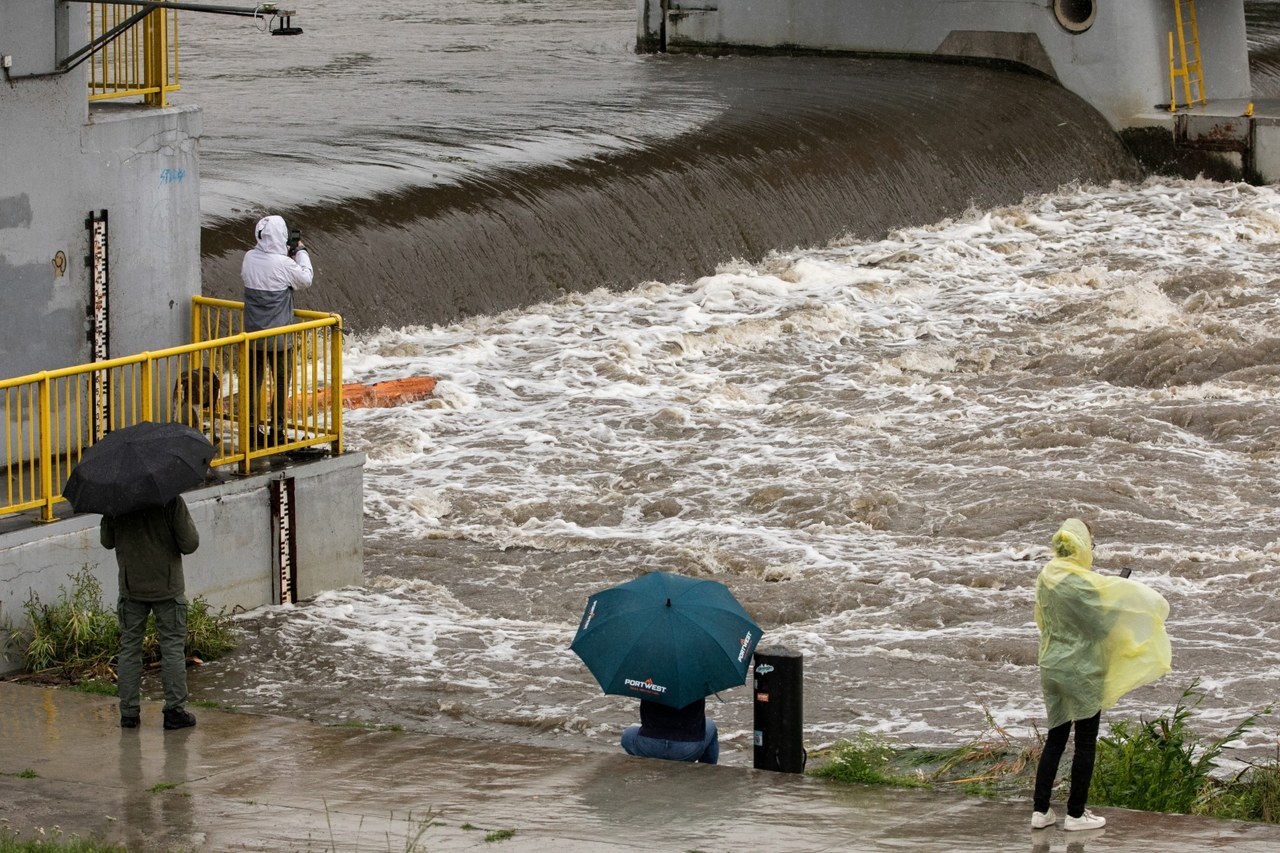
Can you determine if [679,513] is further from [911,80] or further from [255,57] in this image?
[255,57]

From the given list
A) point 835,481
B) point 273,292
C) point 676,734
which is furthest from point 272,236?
point 835,481

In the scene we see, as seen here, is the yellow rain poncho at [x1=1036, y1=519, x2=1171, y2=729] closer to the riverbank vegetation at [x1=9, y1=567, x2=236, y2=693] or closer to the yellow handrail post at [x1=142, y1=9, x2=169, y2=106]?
the riverbank vegetation at [x1=9, y1=567, x2=236, y2=693]

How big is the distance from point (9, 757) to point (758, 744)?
133 inches

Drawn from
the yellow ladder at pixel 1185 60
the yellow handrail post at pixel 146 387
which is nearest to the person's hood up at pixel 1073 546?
the yellow handrail post at pixel 146 387

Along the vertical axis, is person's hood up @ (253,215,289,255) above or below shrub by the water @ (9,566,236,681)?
above

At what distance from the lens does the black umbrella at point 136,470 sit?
29.6 ft

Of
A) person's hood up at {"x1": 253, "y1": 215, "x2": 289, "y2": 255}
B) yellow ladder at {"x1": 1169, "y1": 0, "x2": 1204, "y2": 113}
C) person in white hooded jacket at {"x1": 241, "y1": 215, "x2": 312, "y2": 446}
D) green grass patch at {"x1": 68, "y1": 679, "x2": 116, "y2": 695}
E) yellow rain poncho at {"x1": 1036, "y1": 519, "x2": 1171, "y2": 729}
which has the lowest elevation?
green grass patch at {"x1": 68, "y1": 679, "x2": 116, "y2": 695}

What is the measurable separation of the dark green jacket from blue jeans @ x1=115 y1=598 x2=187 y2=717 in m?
0.09

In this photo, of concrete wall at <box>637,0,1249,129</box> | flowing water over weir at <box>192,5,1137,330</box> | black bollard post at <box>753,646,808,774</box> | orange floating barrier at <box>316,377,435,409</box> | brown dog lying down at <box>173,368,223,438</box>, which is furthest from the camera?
concrete wall at <box>637,0,1249,129</box>

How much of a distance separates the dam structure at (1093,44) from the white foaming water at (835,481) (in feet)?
17.7

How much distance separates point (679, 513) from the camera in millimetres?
15547

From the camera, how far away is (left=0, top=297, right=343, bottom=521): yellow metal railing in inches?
430

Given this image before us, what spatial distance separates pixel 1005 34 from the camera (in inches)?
1300

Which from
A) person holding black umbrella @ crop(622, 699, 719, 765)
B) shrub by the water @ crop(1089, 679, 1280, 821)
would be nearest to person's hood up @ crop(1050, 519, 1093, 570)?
shrub by the water @ crop(1089, 679, 1280, 821)
